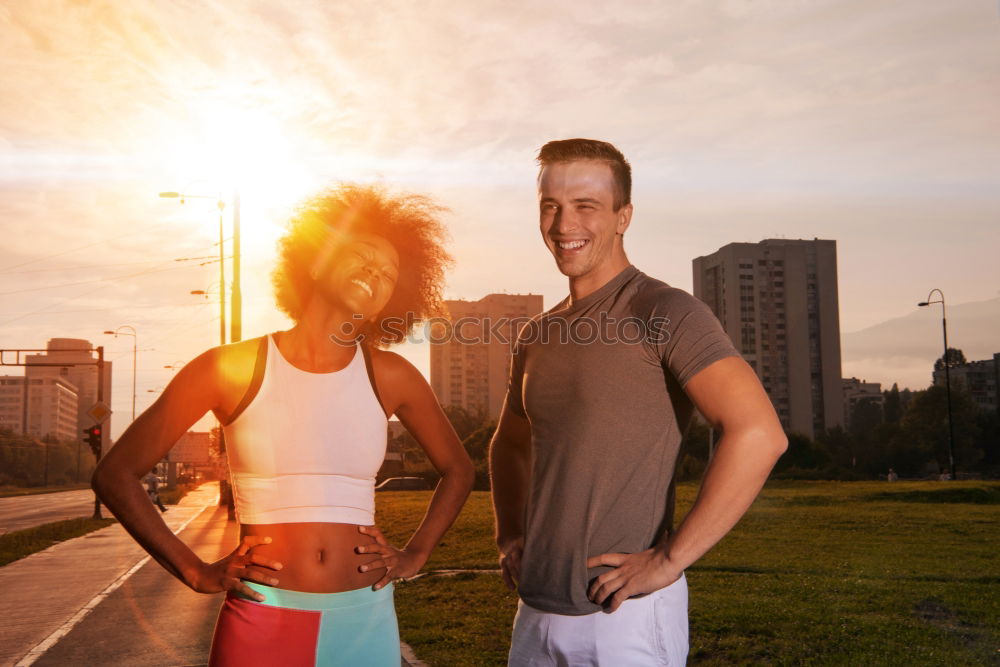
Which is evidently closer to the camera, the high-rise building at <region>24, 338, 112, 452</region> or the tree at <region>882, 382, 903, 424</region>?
the high-rise building at <region>24, 338, 112, 452</region>

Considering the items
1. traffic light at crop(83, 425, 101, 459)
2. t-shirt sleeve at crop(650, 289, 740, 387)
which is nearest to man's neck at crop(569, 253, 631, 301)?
t-shirt sleeve at crop(650, 289, 740, 387)

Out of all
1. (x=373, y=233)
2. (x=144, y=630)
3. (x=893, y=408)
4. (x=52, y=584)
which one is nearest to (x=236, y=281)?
(x=52, y=584)

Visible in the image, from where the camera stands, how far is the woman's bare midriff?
2924mm

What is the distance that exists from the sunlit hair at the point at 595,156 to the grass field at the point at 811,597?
5240 mm

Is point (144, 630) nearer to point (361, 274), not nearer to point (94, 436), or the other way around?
point (361, 274)

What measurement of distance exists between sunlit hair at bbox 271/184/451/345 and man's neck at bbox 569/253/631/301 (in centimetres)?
77

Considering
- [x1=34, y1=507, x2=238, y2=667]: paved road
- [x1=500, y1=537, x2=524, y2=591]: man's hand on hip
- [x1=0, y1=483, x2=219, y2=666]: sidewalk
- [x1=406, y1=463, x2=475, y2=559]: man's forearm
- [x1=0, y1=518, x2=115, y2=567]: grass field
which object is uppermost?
[x1=406, y1=463, x2=475, y2=559]: man's forearm

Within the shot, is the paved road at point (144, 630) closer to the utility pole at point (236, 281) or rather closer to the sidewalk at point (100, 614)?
the sidewalk at point (100, 614)

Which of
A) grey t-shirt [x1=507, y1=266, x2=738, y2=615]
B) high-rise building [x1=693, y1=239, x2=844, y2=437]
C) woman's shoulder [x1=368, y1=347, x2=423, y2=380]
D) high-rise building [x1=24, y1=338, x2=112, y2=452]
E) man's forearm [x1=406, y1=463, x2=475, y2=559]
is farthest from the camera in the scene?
high-rise building [x1=693, y1=239, x2=844, y2=437]

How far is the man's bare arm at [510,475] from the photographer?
3338 millimetres

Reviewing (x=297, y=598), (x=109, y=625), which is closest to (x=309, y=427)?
(x=297, y=598)

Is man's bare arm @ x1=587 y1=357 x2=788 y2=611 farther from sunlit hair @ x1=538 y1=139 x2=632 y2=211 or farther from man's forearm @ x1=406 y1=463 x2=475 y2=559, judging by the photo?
man's forearm @ x1=406 y1=463 x2=475 y2=559

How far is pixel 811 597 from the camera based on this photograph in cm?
1052

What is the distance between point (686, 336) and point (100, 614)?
31.4 feet
